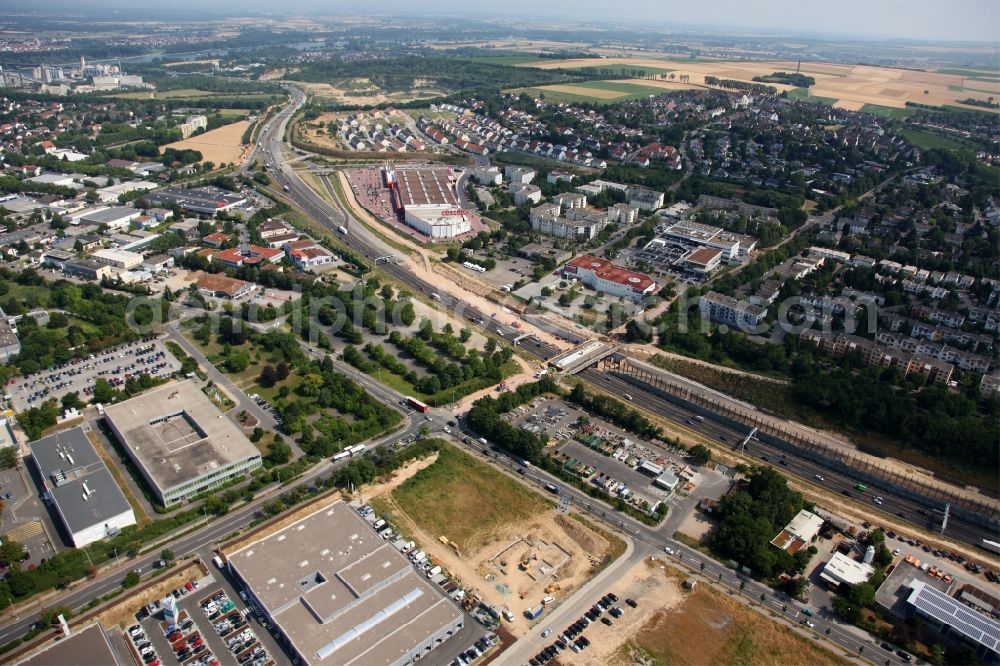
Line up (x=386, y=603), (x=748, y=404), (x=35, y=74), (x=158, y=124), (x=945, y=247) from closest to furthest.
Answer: (x=386, y=603) < (x=748, y=404) < (x=945, y=247) < (x=158, y=124) < (x=35, y=74)

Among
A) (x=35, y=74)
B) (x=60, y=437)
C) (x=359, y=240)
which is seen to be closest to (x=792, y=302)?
(x=359, y=240)

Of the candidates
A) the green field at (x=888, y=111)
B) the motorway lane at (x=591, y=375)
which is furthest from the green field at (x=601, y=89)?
the motorway lane at (x=591, y=375)

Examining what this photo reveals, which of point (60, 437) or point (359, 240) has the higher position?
point (359, 240)

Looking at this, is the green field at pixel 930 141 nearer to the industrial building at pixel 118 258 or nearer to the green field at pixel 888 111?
the green field at pixel 888 111

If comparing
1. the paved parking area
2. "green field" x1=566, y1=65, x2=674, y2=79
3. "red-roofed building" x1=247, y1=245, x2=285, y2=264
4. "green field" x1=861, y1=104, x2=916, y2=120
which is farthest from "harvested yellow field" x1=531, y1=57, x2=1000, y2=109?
the paved parking area

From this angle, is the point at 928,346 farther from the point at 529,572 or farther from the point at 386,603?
the point at 386,603

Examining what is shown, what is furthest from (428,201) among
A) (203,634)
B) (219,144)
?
(203,634)
